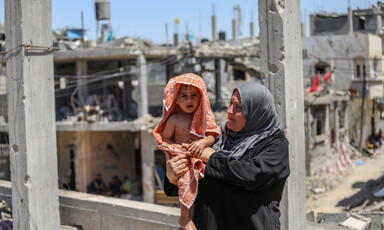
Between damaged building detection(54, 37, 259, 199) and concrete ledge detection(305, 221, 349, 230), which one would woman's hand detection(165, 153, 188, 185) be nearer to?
concrete ledge detection(305, 221, 349, 230)

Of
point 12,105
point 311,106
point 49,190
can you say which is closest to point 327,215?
point 49,190

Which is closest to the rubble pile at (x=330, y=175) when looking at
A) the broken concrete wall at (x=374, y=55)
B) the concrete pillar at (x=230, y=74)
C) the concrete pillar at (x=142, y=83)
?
the broken concrete wall at (x=374, y=55)

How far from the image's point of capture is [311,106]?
61.8 ft

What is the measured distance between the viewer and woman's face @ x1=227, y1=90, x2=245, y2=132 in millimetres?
2311

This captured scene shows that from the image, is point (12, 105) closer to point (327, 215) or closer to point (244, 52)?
point (327, 215)

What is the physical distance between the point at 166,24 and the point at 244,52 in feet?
27.3

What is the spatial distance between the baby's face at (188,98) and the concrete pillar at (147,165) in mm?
13827

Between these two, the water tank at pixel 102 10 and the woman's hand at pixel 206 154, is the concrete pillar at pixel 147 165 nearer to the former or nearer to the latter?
the water tank at pixel 102 10

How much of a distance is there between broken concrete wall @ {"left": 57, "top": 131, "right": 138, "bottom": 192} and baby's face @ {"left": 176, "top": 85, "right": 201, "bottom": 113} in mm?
15298

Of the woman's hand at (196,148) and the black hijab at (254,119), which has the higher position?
the black hijab at (254,119)

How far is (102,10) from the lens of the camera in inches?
680

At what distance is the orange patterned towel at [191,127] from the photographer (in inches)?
Result: 95.9

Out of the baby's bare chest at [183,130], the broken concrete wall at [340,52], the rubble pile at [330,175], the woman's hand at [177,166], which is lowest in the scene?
the rubble pile at [330,175]

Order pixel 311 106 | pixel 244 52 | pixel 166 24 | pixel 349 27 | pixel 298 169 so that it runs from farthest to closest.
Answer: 1. pixel 166 24
2. pixel 349 27
3. pixel 311 106
4. pixel 244 52
5. pixel 298 169
